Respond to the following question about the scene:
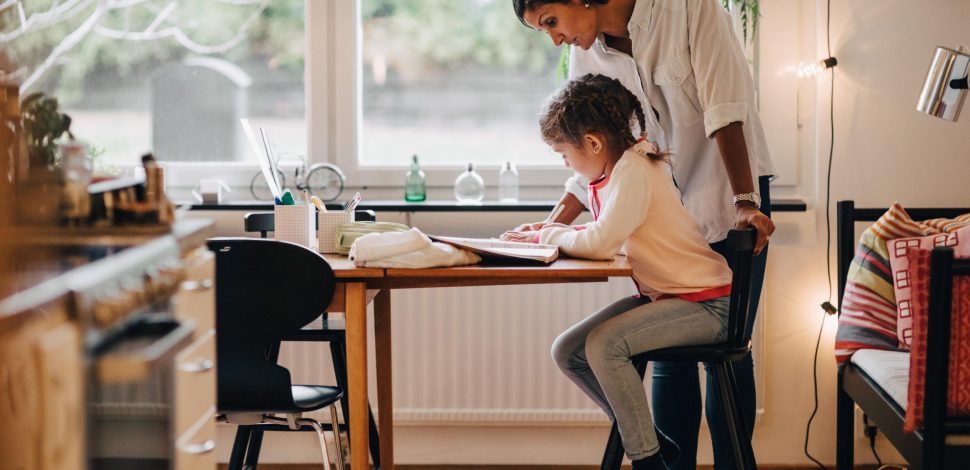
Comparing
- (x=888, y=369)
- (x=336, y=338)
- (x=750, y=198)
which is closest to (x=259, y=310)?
(x=336, y=338)

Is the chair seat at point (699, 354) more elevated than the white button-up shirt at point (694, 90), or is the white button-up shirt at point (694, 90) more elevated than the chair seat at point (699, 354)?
the white button-up shirt at point (694, 90)

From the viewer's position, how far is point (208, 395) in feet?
3.42

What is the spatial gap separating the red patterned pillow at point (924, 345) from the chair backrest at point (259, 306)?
103 cm

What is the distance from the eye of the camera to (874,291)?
2256 millimetres

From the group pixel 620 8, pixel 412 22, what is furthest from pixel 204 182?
pixel 620 8

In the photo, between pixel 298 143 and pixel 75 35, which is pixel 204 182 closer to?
pixel 298 143

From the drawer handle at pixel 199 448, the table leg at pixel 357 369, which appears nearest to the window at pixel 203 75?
the table leg at pixel 357 369

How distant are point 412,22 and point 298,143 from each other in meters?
0.50

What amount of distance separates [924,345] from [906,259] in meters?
0.53

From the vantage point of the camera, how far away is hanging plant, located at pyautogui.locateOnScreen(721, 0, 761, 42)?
262 cm

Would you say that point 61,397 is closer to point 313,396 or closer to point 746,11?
point 313,396

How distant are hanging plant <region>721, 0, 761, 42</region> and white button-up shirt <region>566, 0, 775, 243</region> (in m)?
0.56

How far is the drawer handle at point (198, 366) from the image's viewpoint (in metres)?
0.91

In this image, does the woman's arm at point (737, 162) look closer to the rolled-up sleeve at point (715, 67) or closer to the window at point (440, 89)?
the rolled-up sleeve at point (715, 67)
